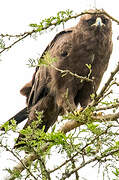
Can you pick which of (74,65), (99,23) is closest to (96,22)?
(99,23)

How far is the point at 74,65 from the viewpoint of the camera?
191 inches

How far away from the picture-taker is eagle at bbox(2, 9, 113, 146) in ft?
15.9

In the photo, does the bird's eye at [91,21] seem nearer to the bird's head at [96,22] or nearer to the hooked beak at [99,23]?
the bird's head at [96,22]

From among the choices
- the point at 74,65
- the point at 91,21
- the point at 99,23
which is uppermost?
the point at 91,21

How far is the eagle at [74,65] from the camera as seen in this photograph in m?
4.86

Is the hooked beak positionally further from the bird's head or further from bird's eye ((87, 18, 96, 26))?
bird's eye ((87, 18, 96, 26))

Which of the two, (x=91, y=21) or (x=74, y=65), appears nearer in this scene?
(x=74, y=65)

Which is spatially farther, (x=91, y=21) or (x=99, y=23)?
(x=91, y=21)

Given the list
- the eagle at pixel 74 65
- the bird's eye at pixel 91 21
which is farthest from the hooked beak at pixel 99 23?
the bird's eye at pixel 91 21

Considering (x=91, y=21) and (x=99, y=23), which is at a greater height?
(x=91, y=21)

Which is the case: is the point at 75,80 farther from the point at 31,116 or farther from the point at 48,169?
the point at 48,169

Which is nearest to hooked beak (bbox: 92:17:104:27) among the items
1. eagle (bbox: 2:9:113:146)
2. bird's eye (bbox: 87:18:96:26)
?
eagle (bbox: 2:9:113:146)

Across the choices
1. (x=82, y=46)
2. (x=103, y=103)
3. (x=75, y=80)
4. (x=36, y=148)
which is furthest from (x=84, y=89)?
(x=36, y=148)

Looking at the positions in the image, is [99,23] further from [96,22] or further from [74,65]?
[74,65]
